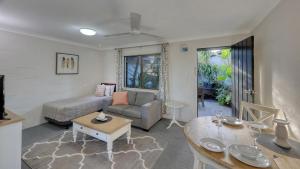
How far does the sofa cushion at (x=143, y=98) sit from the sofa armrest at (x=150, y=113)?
11.3 inches

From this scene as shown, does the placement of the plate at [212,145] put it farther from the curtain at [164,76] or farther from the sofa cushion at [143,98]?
the curtain at [164,76]

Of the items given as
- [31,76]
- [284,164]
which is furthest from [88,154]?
[31,76]

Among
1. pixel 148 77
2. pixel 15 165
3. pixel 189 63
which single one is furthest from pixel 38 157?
pixel 189 63

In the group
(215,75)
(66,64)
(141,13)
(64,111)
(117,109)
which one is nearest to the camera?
(141,13)

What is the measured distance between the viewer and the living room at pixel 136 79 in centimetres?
158

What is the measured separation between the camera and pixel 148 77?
14.6 ft

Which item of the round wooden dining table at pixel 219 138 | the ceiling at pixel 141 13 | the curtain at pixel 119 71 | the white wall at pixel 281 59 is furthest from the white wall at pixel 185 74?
the round wooden dining table at pixel 219 138

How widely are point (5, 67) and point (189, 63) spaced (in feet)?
14.1

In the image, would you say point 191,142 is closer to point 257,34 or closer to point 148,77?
point 257,34

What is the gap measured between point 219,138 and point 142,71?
3.52 m

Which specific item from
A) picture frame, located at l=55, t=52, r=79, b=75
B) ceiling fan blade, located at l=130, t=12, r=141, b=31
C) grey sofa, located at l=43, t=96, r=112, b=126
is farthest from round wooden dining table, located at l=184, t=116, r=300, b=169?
picture frame, located at l=55, t=52, r=79, b=75

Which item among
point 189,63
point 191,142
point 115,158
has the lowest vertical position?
point 115,158

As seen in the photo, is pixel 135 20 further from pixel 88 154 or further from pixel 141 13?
pixel 88 154

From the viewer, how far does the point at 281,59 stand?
1.72 metres
